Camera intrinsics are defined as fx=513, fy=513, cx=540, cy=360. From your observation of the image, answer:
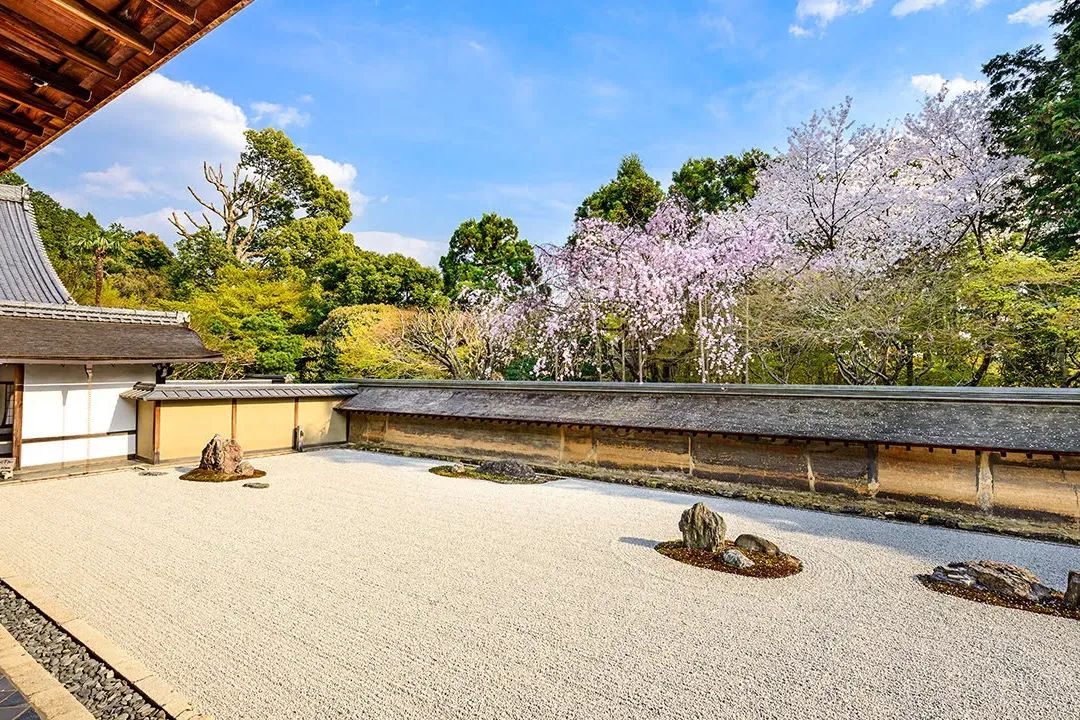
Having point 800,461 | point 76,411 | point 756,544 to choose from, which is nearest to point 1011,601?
point 756,544

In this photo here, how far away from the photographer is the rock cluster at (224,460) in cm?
971

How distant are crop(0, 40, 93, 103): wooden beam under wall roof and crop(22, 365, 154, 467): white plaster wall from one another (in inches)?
442

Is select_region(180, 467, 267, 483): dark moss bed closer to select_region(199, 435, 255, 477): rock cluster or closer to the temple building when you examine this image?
select_region(199, 435, 255, 477): rock cluster

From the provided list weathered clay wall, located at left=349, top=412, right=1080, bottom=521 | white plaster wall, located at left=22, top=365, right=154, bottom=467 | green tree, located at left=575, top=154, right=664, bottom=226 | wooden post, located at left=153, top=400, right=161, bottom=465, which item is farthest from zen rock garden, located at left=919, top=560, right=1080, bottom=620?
green tree, located at left=575, top=154, right=664, bottom=226

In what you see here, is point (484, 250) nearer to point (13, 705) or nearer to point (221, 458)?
point (221, 458)

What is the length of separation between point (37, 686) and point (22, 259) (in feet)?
46.7

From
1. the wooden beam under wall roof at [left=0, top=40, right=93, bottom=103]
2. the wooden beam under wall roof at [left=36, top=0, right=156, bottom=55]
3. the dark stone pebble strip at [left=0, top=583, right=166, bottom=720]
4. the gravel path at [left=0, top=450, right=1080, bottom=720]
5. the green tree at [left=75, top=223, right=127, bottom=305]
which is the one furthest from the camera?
the green tree at [left=75, top=223, right=127, bottom=305]

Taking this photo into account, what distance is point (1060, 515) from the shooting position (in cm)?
635

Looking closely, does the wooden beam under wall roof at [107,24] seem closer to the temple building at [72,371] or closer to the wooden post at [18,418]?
the temple building at [72,371]

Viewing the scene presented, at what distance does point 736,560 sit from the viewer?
211 inches

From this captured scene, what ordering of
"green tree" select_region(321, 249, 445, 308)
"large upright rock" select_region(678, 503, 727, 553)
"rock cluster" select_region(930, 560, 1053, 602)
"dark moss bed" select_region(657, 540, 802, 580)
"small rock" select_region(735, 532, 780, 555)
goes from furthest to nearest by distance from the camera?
1. "green tree" select_region(321, 249, 445, 308)
2. "large upright rock" select_region(678, 503, 727, 553)
3. "small rock" select_region(735, 532, 780, 555)
4. "dark moss bed" select_region(657, 540, 802, 580)
5. "rock cluster" select_region(930, 560, 1053, 602)

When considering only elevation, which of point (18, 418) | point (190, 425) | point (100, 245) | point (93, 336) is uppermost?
point (100, 245)

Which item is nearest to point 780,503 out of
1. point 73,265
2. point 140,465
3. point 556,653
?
point 556,653

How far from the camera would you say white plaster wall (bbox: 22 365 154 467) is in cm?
979
